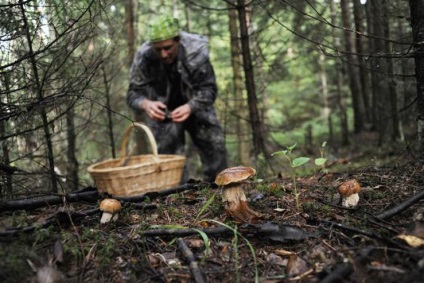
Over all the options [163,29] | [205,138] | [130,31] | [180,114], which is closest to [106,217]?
[180,114]

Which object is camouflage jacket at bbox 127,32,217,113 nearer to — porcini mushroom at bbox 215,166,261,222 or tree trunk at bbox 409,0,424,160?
porcini mushroom at bbox 215,166,261,222

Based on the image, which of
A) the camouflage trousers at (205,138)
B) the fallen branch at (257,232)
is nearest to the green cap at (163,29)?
the camouflage trousers at (205,138)

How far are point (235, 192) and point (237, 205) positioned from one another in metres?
0.10

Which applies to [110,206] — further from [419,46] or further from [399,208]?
[419,46]

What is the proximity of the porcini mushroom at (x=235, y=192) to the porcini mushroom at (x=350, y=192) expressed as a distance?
703mm

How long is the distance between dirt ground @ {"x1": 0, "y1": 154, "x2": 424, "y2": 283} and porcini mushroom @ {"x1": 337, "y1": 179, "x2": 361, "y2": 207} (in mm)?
A: 86

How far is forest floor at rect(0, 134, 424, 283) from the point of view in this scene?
1.99 m

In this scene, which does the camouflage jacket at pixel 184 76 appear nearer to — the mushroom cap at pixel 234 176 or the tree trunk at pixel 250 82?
the tree trunk at pixel 250 82

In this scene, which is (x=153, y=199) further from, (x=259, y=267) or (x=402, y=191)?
(x=402, y=191)

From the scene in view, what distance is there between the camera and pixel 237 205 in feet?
8.82

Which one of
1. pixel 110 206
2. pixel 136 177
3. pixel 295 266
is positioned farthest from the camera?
pixel 136 177

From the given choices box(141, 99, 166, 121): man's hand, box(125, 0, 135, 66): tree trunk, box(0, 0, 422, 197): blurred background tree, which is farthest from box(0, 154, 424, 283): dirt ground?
box(125, 0, 135, 66): tree trunk

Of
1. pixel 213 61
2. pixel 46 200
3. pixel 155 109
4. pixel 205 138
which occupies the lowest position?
pixel 46 200

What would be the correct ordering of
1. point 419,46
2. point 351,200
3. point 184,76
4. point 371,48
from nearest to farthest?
point 351,200
point 419,46
point 184,76
point 371,48
